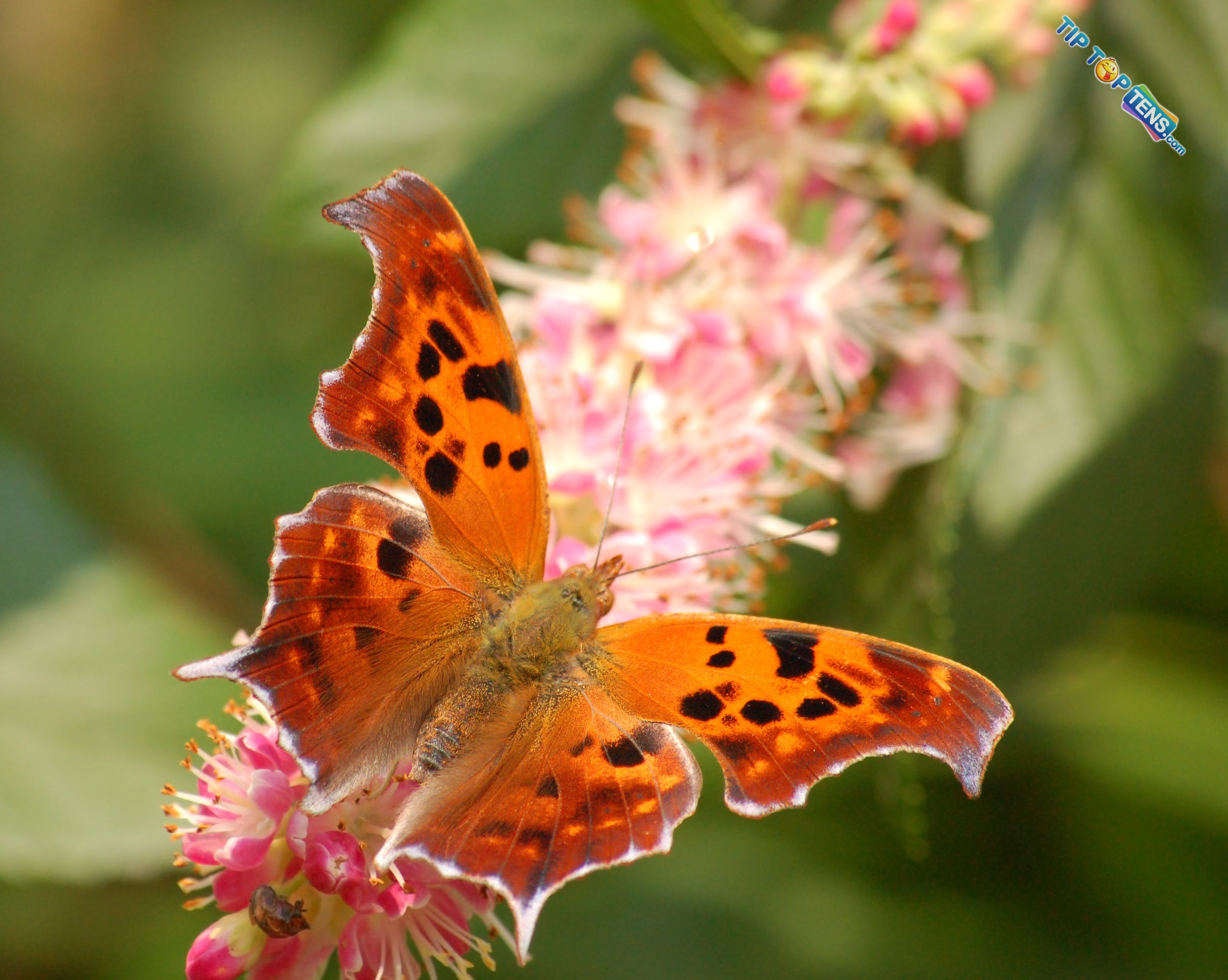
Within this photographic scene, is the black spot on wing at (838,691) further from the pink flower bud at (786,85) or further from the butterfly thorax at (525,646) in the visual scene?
the pink flower bud at (786,85)

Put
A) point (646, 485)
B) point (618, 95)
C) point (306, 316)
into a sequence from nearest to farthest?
point (646, 485)
point (618, 95)
point (306, 316)

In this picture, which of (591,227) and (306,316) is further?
(306,316)

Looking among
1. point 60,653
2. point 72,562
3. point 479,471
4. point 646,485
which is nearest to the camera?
point 479,471

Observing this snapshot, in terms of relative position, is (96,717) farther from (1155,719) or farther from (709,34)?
(1155,719)

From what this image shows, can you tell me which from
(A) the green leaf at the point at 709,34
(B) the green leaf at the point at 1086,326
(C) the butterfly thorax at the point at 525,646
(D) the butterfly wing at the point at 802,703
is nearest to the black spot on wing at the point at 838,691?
(D) the butterfly wing at the point at 802,703

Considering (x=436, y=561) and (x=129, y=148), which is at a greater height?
(x=129, y=148)

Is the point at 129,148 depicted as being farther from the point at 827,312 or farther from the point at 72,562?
the point at 827,312

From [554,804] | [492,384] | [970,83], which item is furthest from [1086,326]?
[554,804]

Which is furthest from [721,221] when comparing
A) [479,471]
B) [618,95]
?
[479,471]
